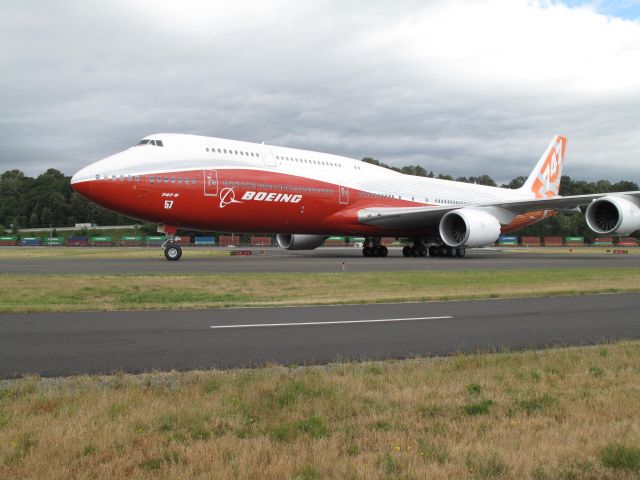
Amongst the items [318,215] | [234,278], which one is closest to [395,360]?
[234,278]

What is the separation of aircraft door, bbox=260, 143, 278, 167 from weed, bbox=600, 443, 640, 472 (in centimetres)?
2376

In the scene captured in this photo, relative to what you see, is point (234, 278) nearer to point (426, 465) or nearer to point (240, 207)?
point (240, 207)

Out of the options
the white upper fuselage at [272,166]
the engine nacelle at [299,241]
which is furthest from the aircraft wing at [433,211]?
the engine nacelle at [299,241]

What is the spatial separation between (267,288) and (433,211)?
17.2 m

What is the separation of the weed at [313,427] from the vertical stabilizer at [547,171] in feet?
133

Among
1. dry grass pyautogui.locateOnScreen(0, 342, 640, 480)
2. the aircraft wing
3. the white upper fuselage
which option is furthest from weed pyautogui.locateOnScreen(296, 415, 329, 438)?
the aircraft wing

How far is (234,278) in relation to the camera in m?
15.8

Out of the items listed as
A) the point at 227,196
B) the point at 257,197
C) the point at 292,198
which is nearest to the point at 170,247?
the point at 227,196

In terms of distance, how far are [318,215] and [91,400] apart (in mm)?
24314

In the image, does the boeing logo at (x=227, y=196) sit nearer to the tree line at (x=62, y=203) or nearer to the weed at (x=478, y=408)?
the weed at (x=478, y=408)

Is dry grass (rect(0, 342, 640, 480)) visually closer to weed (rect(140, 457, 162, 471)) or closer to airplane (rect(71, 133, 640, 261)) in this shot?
weed (rect(140, 457, 162, 471))

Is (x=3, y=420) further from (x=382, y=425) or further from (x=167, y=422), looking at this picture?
(x=382, y=425)

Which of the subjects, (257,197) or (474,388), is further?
(257,197)

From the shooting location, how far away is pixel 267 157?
26.8 metres
